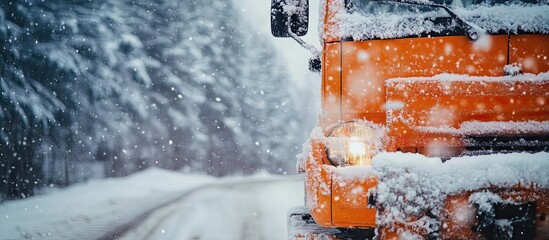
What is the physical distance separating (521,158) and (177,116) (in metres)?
22.3

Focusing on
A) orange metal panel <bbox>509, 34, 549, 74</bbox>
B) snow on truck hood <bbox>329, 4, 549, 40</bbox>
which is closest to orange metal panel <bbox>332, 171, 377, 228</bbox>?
snow on truck hood <bbox>329, 4, 549, 40</bbox>

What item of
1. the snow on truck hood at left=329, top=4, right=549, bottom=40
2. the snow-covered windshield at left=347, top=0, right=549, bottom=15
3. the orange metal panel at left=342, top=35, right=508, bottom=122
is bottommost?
the orange metal panel at left=342, top=35, right=508, bottom=122

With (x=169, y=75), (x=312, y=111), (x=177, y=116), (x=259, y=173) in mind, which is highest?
(x=169, y=75)

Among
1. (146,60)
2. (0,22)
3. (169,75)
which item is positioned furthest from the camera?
(169,75)

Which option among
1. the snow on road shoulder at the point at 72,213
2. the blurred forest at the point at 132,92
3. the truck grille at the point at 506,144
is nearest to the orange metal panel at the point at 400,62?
the truck grille at the point at 506,144

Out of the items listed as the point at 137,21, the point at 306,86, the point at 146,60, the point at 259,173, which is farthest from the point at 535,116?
the point at 306,86

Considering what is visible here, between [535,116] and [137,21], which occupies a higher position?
[137,21]

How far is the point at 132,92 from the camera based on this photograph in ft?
60.6

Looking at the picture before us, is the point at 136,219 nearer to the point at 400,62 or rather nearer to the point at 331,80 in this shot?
the point at 331,80

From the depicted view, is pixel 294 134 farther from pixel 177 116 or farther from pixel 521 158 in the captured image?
pixel 521 158

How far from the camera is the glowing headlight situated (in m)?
2.66

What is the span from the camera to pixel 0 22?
11.1 m

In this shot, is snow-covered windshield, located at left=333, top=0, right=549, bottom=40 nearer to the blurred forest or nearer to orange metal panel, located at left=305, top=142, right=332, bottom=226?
orange metal panel, located at left=305, top=142, right=332, bottom=226

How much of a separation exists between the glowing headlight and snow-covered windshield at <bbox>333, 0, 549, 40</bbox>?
617 mm
